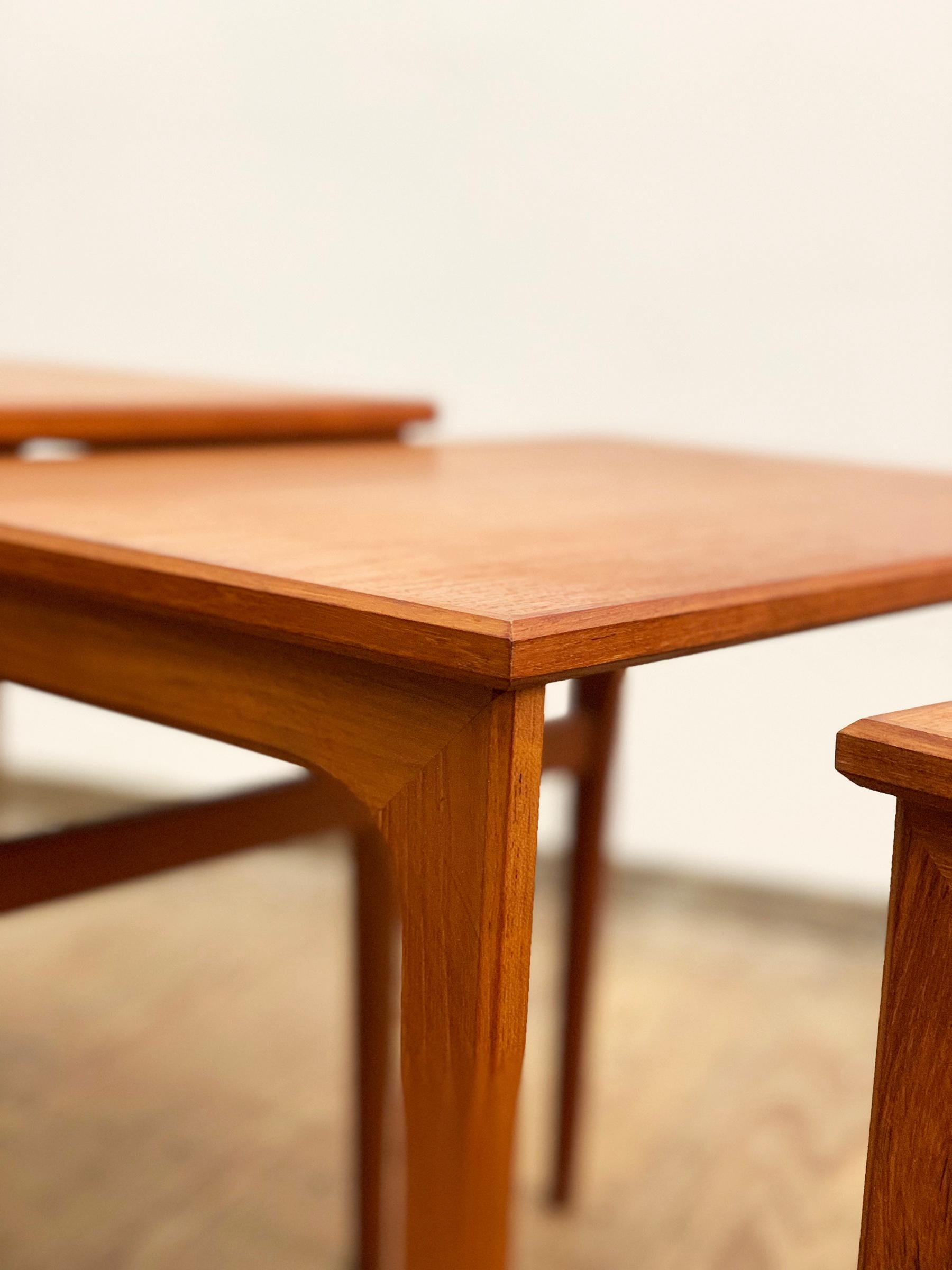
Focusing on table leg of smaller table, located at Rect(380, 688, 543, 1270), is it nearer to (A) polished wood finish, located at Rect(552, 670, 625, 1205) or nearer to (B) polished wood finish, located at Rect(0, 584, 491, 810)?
(B) polished wood finish, located at Rect(0, 584, 491, 810)

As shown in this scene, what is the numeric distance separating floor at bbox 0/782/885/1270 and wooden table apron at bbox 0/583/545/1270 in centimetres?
58

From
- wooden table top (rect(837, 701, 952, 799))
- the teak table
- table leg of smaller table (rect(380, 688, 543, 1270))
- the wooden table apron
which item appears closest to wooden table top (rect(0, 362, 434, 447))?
the teak table

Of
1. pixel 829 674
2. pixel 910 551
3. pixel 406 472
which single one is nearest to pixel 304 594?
pixel 910 551

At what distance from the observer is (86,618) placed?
2.52 ft

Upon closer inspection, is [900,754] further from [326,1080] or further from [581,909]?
[326,1080]

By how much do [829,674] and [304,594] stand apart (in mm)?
1603

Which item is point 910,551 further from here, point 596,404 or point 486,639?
point 596,404

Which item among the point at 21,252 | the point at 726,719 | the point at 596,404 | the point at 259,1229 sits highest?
the point at 21,252

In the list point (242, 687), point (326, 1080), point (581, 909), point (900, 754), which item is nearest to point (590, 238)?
point (581, 909)

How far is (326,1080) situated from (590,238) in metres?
1.15

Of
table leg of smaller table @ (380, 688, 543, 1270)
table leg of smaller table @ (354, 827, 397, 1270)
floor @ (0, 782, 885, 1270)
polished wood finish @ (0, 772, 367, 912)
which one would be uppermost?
table leg of smaller table @ (380, 688, 543, 1270)

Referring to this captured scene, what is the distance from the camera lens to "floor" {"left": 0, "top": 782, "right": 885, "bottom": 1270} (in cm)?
143

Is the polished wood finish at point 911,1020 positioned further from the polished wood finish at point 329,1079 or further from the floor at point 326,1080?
the floor at point 326,1080

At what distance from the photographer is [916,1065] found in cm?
57
